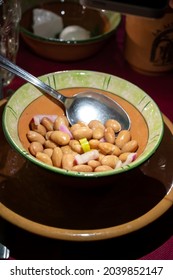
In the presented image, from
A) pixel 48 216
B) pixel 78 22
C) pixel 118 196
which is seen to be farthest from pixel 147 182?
pixel 78 22

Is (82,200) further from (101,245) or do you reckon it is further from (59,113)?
(59,113)

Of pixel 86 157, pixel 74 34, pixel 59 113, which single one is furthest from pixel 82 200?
pixel 74 34

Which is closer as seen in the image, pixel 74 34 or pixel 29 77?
pixel 29 77

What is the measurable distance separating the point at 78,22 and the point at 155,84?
0.25 meters

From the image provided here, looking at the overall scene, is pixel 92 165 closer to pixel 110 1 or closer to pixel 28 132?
pixel 28 132

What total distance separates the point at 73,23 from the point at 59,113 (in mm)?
366

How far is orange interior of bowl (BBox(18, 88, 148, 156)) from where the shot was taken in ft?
2.40

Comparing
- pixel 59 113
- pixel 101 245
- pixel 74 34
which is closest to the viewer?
pixel 101 245

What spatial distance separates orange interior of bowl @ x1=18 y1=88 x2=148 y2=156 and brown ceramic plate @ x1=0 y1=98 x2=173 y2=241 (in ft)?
0.16

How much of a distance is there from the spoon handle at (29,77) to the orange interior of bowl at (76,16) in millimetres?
319

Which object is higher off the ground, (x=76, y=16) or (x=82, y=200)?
(x=76, y=16)

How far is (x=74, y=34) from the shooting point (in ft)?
3.36

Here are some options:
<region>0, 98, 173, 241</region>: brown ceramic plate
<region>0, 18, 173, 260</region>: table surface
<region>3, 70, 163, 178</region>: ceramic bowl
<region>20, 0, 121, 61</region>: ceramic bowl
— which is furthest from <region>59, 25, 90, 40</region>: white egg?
<region>0, 18, 173, 260</region>: table surface

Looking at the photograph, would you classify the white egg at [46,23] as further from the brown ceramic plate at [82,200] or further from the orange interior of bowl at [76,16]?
the brown ceramic plate at [82,200]
